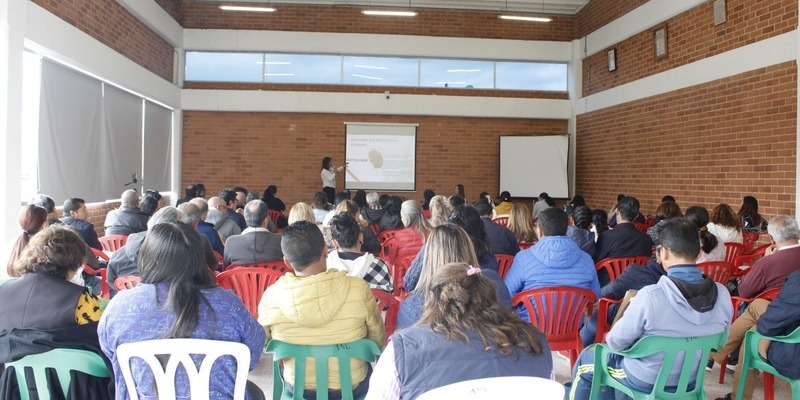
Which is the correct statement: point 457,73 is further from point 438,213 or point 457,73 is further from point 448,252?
point 448,252

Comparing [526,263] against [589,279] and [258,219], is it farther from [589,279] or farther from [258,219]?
[258,219]

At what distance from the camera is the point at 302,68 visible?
1116 cm

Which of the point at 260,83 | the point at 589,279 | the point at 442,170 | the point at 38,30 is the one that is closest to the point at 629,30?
the point at 442,170

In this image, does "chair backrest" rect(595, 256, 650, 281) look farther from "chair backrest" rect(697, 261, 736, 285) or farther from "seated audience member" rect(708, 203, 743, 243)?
"seated audience member" rect(708, 203, 743, 243)

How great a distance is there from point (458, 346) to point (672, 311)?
1.18 m

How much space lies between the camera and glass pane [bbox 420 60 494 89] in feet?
37.3

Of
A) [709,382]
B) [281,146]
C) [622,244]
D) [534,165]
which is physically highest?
[281,146]

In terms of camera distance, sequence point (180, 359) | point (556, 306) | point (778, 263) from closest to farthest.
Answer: point (180, 359) < point (556, 306) < point (778, 263)

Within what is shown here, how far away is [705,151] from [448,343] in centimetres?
769

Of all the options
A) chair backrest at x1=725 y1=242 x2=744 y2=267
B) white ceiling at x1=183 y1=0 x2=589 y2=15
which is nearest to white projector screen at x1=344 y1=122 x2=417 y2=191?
white ceiling at x1=183 y1=0 x2=589 y2=15

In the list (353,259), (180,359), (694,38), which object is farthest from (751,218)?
(180,359)

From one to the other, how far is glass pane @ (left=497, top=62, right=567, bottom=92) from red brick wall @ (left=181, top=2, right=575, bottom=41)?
2.49 feet

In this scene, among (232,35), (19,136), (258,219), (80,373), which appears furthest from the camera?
(232,35)

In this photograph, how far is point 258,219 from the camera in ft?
13.9
